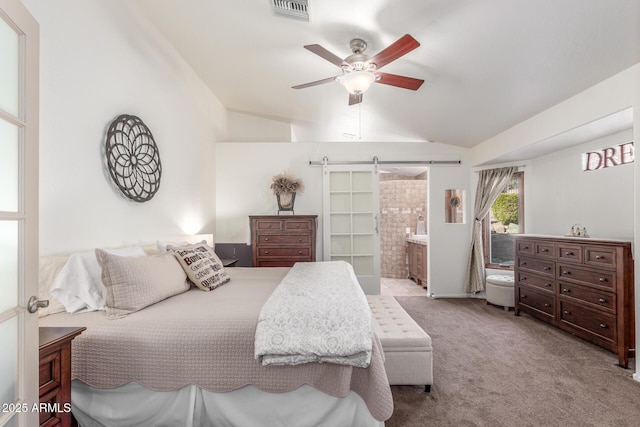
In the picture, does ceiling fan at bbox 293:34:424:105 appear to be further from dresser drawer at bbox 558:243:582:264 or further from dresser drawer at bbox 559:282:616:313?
dresser drawer at bbox 559:282:616:313

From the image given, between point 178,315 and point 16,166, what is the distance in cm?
95

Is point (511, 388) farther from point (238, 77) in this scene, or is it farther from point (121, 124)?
point (238, 77)

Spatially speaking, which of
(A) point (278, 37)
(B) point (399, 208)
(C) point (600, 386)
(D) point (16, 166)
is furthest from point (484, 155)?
(D) point (16, 166)

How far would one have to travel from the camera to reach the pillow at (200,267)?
2143mm

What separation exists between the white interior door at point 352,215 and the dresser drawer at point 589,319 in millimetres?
2248

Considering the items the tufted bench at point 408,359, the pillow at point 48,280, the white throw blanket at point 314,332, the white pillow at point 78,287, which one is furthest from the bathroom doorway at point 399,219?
the pillow at point 48,280

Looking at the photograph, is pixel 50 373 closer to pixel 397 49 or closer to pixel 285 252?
pixel 397 49

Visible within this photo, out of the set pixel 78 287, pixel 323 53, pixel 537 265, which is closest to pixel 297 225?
pixel 323 53

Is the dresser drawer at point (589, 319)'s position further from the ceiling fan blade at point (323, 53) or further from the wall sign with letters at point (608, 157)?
the ceiling fan blade at point (323, 53)

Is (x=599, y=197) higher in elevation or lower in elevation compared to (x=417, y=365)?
higher

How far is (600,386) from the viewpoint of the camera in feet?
6.82

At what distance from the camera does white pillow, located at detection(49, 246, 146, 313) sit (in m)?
1.66

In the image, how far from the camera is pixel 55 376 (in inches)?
44.9

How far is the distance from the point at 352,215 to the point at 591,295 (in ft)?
9.19
